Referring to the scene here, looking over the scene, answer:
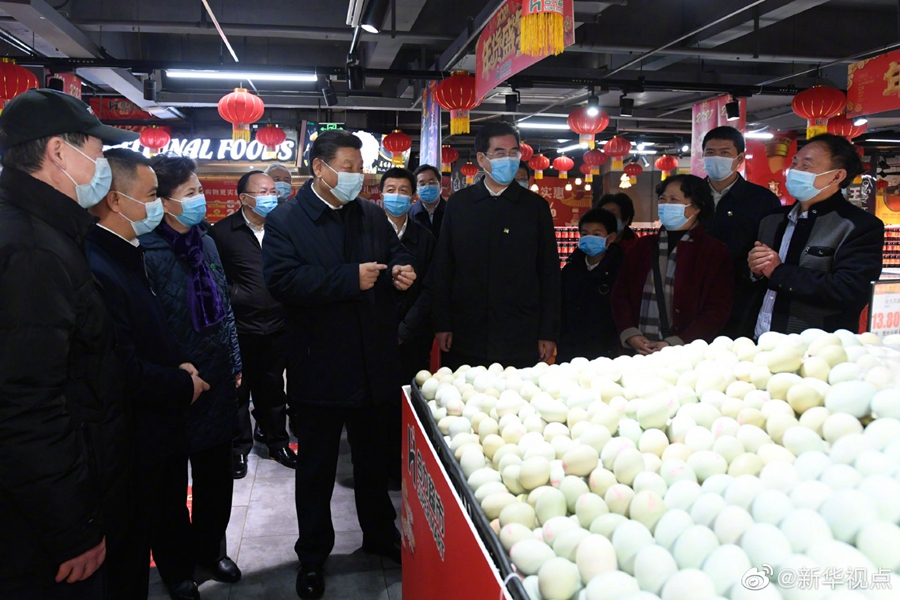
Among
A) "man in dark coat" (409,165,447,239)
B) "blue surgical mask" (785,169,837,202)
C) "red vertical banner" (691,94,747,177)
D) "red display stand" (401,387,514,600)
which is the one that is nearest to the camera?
"red display stand" (401,387,514,600)

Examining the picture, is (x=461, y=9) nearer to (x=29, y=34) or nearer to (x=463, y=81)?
(x=463, y=81)

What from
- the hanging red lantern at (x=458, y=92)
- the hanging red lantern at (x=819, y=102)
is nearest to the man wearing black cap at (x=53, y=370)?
the hanging red lantern at (x=458, y=92)

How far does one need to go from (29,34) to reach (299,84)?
430cm

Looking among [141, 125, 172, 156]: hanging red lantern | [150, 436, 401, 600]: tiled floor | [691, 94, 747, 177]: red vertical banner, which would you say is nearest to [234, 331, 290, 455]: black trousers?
[150, 436, 401, 600]: tiled floor

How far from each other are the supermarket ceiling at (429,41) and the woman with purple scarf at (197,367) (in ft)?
14.6

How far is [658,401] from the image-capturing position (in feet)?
5.28

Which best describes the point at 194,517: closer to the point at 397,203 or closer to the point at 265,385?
the point at 265,385

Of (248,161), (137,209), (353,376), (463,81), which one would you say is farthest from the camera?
(248,161)

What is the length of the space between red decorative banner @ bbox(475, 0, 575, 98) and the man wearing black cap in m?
3.23

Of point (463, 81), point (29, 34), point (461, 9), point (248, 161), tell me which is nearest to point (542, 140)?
point (248, 161)

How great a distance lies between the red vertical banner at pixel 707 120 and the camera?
1001 centimetres

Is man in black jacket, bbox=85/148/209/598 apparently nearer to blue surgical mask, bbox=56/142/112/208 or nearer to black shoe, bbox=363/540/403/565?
blue surgical mask, bbox=56/142/112/208

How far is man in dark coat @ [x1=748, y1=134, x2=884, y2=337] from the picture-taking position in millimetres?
2479

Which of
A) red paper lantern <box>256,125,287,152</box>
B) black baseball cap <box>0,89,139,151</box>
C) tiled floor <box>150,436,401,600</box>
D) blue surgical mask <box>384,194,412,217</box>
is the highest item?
red paper lantern <box>256,125,287,152</box>
